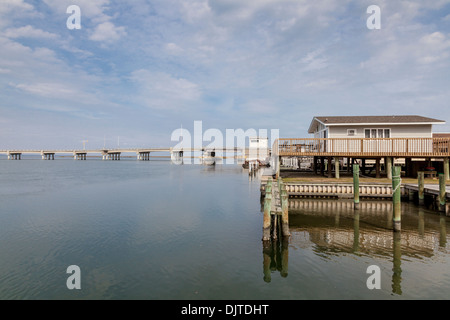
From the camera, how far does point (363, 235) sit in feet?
45.8

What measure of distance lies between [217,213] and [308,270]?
1092 centimetres

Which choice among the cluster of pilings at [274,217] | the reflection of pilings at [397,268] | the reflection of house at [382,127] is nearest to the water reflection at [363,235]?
the reflection of pilings at [397,268]

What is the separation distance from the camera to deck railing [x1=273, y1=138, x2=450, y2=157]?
24828mm

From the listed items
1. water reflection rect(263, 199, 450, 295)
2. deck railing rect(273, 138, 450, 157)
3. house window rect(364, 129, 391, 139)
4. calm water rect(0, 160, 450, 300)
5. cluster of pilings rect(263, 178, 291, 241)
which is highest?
house window rect(364, 129, 391, 139)

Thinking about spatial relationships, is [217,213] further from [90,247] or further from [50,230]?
[50,230]

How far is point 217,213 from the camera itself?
20141mm

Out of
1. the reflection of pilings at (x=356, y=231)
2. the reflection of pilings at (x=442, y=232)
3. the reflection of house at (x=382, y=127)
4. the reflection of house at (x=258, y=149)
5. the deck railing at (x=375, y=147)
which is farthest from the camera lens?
the reflection of house at (x=258, y=149)

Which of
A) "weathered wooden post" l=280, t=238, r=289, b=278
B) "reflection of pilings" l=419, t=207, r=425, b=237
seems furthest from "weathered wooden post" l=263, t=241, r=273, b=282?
"reflection of pilings" l=419, t=207, r=425, b=237

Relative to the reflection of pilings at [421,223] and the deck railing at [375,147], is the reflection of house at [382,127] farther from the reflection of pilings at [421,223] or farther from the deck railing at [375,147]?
the reflection of pilings at [421,223]

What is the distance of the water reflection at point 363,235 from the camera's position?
11148 mm

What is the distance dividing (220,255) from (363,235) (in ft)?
26.4

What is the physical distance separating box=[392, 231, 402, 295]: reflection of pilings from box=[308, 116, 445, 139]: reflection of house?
18422 millimetres

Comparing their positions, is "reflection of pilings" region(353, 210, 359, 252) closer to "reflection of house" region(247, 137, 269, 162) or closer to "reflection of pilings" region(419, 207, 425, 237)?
"reflection of pilings" region(419, 207, 425, 237)
